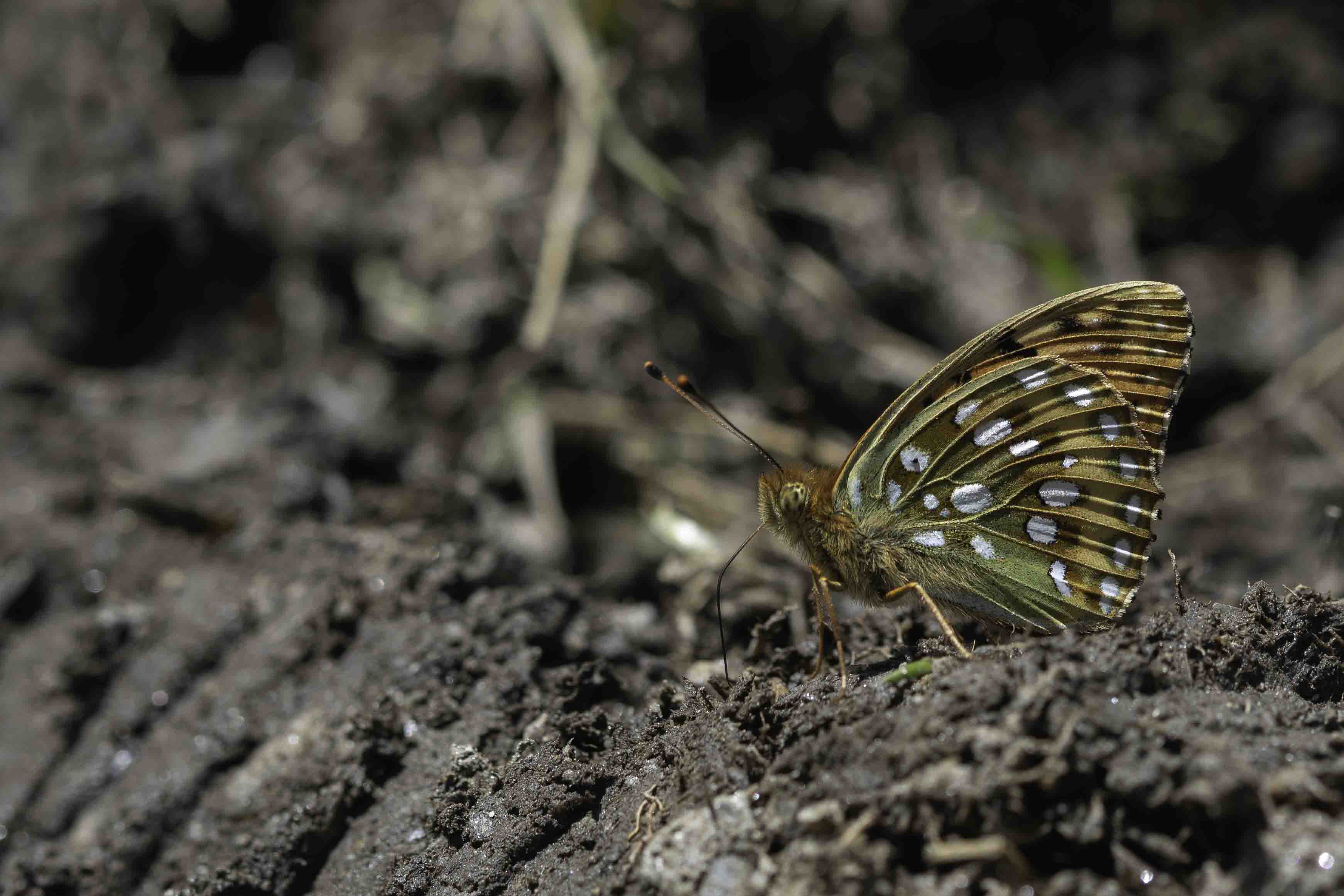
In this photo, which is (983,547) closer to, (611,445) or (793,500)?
(793,500)

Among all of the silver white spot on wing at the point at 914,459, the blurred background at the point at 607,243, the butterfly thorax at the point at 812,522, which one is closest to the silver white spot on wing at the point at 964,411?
the silver white spot on wing at the point at 914,459

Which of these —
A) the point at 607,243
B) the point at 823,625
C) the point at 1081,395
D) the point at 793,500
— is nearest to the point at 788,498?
the point at 793,500

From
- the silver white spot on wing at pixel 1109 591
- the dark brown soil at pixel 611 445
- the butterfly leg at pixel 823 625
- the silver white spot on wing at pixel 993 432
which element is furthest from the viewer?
the silver white spot on wing at pixel 993 432

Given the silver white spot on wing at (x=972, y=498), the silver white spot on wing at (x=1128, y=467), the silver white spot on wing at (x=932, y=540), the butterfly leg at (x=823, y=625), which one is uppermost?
the silver white spot on wing at (x=1128, y=467)

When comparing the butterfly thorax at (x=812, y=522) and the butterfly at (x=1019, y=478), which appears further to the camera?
the butterfly thorax at (x=812, y=522)

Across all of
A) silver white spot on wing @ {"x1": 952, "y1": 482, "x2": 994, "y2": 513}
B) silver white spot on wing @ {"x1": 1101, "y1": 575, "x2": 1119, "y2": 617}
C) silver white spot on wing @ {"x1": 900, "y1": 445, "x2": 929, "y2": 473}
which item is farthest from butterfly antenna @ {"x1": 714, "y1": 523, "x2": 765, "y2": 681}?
silver white spot on wing @ {"x1": 1101, "y1": 575, "x2": 1119, "y2": 617}

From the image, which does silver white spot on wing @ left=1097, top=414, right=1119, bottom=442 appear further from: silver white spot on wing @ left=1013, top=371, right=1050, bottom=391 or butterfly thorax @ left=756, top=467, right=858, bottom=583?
butterfly thorax @ left=756, top=467, right=858, bottom=583

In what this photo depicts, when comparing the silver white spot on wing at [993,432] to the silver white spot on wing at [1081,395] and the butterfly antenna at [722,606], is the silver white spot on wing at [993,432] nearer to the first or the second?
the silver white spot on wing at [1081,395]
